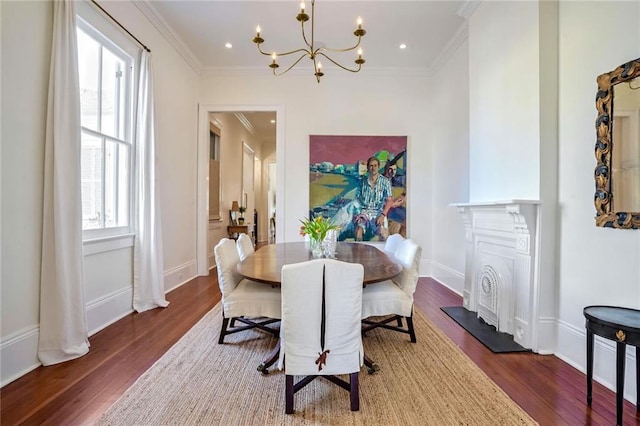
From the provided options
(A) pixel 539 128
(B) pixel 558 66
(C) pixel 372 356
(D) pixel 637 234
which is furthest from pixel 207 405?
(B) pixel 558 66

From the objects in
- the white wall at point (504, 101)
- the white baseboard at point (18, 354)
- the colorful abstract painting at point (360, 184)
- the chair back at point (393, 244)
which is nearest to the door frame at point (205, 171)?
the colorful abstract painting at point (360, 184)

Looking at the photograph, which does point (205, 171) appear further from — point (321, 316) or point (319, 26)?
point (321, 316)

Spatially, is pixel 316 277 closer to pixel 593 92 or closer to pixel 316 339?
pixel 316 339

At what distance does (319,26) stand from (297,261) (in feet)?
10.2

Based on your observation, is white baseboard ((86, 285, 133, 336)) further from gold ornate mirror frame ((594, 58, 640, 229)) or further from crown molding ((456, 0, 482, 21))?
crown molding ((456, 0, 482, 21))

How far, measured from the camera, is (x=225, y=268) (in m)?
2.43

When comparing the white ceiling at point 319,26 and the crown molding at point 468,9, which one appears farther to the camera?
the white ceiling at point 319,26

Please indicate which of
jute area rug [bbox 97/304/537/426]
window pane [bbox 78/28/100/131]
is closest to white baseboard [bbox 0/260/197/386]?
jute area rug [bbox 97/304/537/426]

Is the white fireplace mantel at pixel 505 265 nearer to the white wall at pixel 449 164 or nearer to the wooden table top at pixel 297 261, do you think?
the white wall at pixel 449 164

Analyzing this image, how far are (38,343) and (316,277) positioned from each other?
6.93ft

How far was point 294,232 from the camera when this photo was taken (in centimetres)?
521

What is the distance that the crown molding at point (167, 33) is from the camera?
11.5 ft

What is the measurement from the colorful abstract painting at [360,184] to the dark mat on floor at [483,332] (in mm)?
1978

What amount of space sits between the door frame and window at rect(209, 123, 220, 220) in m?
0.38
